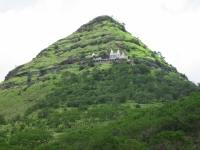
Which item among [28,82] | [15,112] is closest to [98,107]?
[15,112]

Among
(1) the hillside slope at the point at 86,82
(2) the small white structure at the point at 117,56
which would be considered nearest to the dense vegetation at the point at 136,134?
(1) the hillside slope at the point at 86,82

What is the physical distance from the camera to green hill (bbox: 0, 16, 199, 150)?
7869 cm

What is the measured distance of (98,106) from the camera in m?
132

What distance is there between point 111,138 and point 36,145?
26.2m

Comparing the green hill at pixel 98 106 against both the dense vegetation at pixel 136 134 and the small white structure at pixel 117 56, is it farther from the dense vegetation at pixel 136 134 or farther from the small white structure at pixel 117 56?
the small white structure at pixel 117 56

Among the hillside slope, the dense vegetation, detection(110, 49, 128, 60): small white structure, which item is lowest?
the dense vegetation

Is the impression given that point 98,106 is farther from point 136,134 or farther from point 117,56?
point 117,56

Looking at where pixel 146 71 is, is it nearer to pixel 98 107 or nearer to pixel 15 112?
pixel 98 107

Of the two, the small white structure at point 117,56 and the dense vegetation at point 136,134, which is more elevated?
the small white structure at point 117,56

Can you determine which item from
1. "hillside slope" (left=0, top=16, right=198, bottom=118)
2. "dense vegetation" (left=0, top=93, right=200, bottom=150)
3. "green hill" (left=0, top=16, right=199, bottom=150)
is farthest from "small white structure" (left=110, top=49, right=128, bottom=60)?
"dense vegetation" (left=0, top=93, right=200, bottom=150)

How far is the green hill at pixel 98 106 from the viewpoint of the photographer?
258ft

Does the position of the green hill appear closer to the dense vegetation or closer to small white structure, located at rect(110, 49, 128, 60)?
the dense vegetation

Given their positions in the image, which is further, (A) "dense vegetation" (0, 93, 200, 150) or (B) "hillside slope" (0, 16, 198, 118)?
(B) "hillside slope" (0, 16, 198, 118)

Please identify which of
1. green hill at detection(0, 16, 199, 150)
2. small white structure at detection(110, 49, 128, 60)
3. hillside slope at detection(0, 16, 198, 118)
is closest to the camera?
green hill at detection(0, 16, 199, 150)
